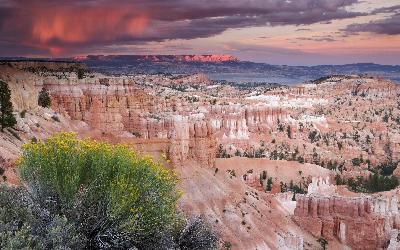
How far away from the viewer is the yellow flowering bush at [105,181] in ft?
62.8

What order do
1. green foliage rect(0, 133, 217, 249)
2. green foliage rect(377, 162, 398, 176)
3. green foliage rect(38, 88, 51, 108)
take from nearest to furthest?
green foliage rect(0, 133, 217, 249) < green foliage rect(38, 88, 51, 108) < green foliage rect(377, 162, 398, 176)

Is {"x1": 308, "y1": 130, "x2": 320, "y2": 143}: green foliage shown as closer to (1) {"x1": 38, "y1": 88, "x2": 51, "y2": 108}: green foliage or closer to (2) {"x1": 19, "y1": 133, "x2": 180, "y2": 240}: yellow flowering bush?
(1) {"x1": 38, "y1": 88, "x2": 51, "y2": 108}: green foliage

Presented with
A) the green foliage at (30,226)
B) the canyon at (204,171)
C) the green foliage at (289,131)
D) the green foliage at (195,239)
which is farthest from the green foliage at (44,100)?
the green foliage at (289,131)

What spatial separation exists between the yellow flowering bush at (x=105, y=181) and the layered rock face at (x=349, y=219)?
3388 cm

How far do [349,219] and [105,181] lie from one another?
3733 cm

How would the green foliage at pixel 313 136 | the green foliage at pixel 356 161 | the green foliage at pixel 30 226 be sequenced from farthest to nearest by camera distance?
the green foliage at pixel 313 136 → the green foliage at pixel 356 161 → the green foliage at pixel 30 226

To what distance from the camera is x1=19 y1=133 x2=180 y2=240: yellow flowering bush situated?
19156 millimetres

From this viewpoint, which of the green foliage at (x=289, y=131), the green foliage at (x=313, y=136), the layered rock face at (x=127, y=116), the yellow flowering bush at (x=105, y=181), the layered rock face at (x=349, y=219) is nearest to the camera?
the yellow flowering bush at (x=105, y=181)

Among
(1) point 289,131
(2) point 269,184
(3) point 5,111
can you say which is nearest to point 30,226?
(3) point 5,111

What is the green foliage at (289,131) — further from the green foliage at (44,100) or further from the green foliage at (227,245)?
the green foliage at (227,245)

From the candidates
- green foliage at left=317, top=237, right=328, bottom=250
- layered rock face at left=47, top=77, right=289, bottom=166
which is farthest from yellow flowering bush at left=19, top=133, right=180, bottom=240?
green foliage at left=317, top=237, right=328, bottom=250

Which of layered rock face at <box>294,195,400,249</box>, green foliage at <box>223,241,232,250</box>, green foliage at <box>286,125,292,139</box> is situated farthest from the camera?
green foliage at <box>286,125,292,139</box>

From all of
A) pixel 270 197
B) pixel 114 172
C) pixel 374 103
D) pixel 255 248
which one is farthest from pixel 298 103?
pixel 114 172

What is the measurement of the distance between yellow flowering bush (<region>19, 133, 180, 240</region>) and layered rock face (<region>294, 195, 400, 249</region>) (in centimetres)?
3388
